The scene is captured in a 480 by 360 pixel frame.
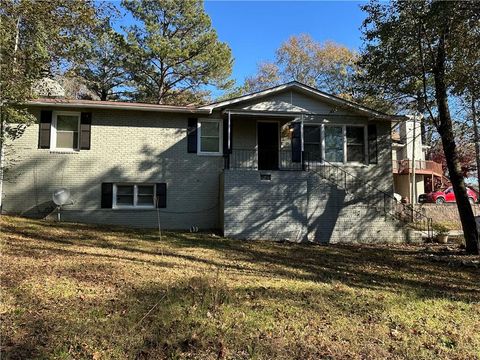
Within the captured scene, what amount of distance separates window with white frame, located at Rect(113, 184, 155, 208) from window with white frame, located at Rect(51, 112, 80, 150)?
6.57ft

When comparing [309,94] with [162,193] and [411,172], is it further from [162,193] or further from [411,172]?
[411,172]

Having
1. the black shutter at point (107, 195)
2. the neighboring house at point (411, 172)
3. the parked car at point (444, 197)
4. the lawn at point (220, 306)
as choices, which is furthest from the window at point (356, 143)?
the neighboring house at point (411, 172)

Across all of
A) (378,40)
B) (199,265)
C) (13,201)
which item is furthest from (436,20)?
(13,201)

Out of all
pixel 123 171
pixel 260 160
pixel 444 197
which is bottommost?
pixel 444 197

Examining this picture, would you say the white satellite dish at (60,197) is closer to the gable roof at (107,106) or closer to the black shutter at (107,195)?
the black shutter at (107,195)

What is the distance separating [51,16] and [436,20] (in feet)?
25.2

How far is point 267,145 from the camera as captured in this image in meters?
15.6

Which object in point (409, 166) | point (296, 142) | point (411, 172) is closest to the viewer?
point (296, 142)

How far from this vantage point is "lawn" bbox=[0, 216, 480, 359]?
455cm

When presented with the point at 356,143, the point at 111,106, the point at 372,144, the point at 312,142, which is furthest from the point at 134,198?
the point at 372,144

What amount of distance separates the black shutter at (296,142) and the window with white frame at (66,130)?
7.43 m

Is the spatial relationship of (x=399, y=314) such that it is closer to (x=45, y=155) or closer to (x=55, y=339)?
(x=55, y=339)

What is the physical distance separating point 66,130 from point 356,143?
10.2 metres

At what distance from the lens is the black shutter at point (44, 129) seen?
1398cm
